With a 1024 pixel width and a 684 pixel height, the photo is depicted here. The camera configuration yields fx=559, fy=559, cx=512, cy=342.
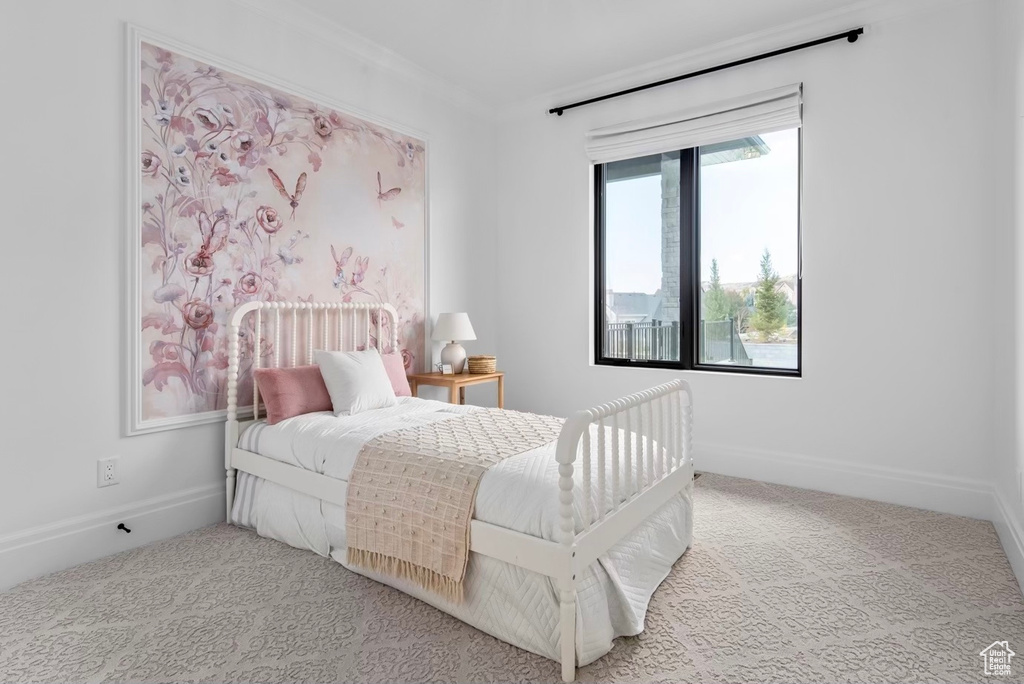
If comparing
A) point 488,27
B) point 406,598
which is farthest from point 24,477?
point 488,27

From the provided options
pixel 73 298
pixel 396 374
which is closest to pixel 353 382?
pixel 396 374

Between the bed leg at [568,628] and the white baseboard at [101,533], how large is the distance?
2121 millimetres

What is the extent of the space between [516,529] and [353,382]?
1.50 metres

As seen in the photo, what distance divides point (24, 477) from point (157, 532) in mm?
614

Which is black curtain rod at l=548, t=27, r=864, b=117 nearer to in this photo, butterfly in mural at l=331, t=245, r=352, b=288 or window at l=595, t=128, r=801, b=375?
window at l=595, t=128, r=801, b=375

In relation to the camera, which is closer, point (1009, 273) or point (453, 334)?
point (1009, 273)

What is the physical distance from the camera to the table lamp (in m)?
3.91

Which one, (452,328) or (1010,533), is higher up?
(452,328)

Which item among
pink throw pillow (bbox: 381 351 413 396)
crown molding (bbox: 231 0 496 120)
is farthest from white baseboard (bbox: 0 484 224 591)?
crown molding (bbox: 231 0 496 120)

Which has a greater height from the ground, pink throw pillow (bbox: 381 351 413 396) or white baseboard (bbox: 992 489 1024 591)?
pink throw pillow (bbox: 381 351 413 396)

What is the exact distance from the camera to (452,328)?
154 inches

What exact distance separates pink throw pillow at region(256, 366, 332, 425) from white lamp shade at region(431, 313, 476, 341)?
1.07 metres

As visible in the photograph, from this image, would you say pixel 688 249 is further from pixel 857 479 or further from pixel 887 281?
pixel 857 479

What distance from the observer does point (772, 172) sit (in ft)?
11.8
